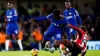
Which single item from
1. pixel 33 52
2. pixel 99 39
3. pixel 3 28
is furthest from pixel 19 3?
pixel 33 52

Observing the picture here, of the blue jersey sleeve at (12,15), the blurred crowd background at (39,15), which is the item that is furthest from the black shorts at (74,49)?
the blurred crowd background at (39,15)

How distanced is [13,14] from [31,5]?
1056 cm

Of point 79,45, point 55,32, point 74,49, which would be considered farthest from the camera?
point 55,32

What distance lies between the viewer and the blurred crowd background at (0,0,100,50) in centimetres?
2830

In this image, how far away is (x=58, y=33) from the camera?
1656cm

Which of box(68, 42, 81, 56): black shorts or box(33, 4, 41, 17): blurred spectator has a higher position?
box(68, 42, 81, 56): black shorts

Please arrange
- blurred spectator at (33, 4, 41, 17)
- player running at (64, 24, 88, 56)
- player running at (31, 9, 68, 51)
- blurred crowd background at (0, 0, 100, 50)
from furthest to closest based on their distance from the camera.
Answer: blurred spectator at (33, 4, 41, 17) < blurred crowd background at (0, 0, 100, 50) < player running at (31, 9, 68, 51) < player running at (64, 24, 88, 56)

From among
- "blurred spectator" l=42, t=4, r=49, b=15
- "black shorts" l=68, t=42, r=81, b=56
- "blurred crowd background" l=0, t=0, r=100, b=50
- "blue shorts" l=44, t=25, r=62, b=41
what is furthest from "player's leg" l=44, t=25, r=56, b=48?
"blurred spectator" l=42, t=4, r=49, b=15

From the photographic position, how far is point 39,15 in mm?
32312

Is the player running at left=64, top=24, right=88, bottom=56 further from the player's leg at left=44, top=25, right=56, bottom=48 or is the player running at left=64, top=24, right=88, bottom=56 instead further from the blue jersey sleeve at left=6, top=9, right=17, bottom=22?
the blue jersey sleeve at left=6, top=9, right=17, bottom=22

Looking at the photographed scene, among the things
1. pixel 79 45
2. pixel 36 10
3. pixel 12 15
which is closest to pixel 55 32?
pixel 79 45

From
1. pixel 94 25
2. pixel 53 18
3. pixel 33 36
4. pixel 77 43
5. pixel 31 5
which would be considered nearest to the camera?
pixel 77 43

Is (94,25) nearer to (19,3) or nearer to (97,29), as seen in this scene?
(97,29)

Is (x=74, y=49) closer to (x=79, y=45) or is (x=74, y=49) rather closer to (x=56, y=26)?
(x=79, y=45)
